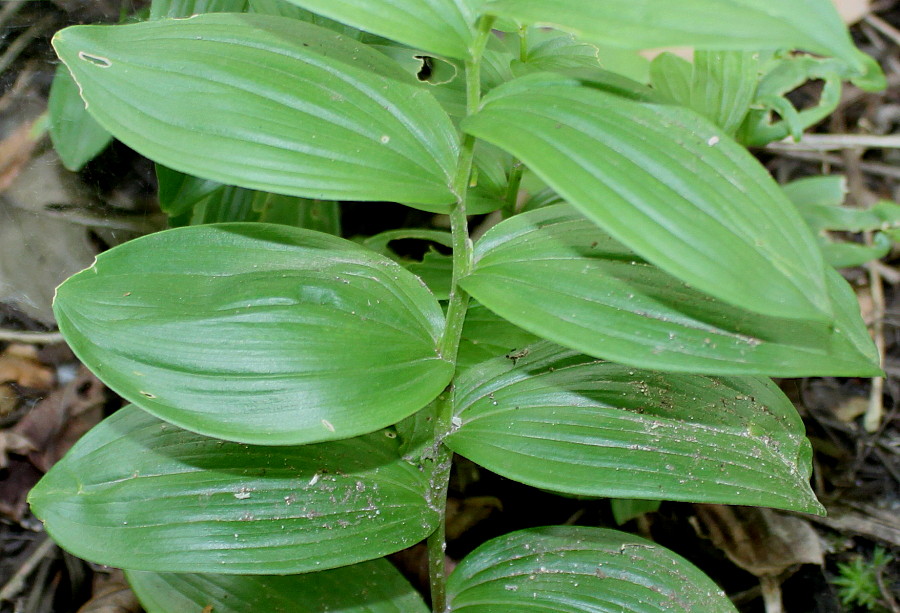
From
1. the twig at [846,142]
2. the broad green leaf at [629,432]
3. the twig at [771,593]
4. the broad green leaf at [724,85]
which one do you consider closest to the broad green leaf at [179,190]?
the broad green leaf at [629,432]

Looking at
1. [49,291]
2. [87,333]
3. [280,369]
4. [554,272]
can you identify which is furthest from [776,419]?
[49,291]

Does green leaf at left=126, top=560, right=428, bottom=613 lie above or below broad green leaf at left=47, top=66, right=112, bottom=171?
below

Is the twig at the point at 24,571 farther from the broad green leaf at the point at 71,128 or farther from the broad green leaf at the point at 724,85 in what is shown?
the broad green leaf at the point at 724,85

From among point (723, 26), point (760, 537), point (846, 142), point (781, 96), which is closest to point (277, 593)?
point (723, 26)

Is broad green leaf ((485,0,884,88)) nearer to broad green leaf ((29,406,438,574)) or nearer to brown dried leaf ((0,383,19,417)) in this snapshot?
broad green leaf ((29,406,438,574))

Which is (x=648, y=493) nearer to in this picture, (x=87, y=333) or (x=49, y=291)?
(x=87, y=333)

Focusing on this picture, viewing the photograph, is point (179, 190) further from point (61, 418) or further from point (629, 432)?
point (629, 432)

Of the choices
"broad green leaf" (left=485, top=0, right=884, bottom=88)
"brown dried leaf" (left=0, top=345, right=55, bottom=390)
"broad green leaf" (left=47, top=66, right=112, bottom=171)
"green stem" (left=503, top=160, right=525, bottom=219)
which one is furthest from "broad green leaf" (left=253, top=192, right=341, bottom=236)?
"broad green leaf" (left=485, top=0, right=884, bottom=88)
